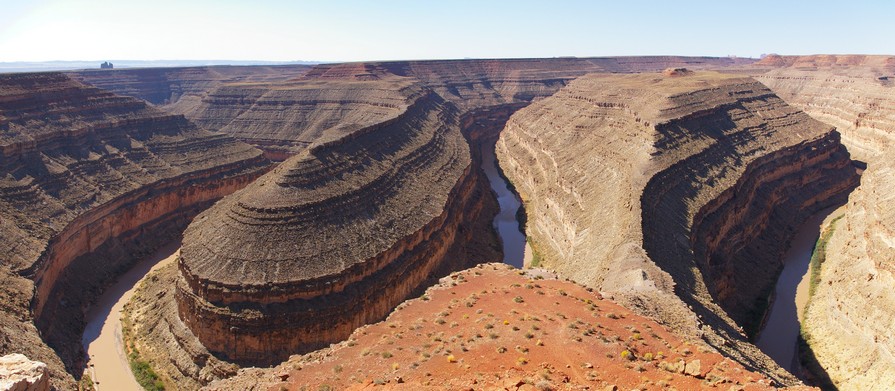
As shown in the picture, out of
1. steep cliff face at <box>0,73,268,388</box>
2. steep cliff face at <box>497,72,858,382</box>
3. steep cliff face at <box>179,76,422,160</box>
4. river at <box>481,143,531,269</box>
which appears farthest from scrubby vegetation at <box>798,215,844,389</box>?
steep cliff face at <box>179,76,422,160</box>

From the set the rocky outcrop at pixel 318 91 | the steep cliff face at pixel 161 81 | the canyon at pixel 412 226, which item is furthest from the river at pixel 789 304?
the steep cliff face at pixel 161 81

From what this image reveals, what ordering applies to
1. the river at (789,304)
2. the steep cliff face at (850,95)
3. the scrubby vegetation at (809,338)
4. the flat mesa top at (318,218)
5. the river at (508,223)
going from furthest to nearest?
the steep cliff face at (850,95), the river at (508,223), the river at (789,304), the flat mesa top at (318,218), the scrubby vegetation at (809,338)

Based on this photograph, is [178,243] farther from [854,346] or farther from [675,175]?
[854,346]

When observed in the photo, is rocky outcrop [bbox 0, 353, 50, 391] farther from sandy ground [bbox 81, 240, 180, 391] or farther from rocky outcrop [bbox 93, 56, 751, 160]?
rocky outcrop [bbox 93, 56, 751, 160]

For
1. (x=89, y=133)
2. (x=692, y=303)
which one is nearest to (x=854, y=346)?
(x=692, y=303)

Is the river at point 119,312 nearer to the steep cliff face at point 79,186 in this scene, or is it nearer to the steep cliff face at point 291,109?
the steep cliff face at point 79,186

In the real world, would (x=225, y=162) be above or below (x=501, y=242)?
above

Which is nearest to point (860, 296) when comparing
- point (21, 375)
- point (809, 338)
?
point (809, 338)
